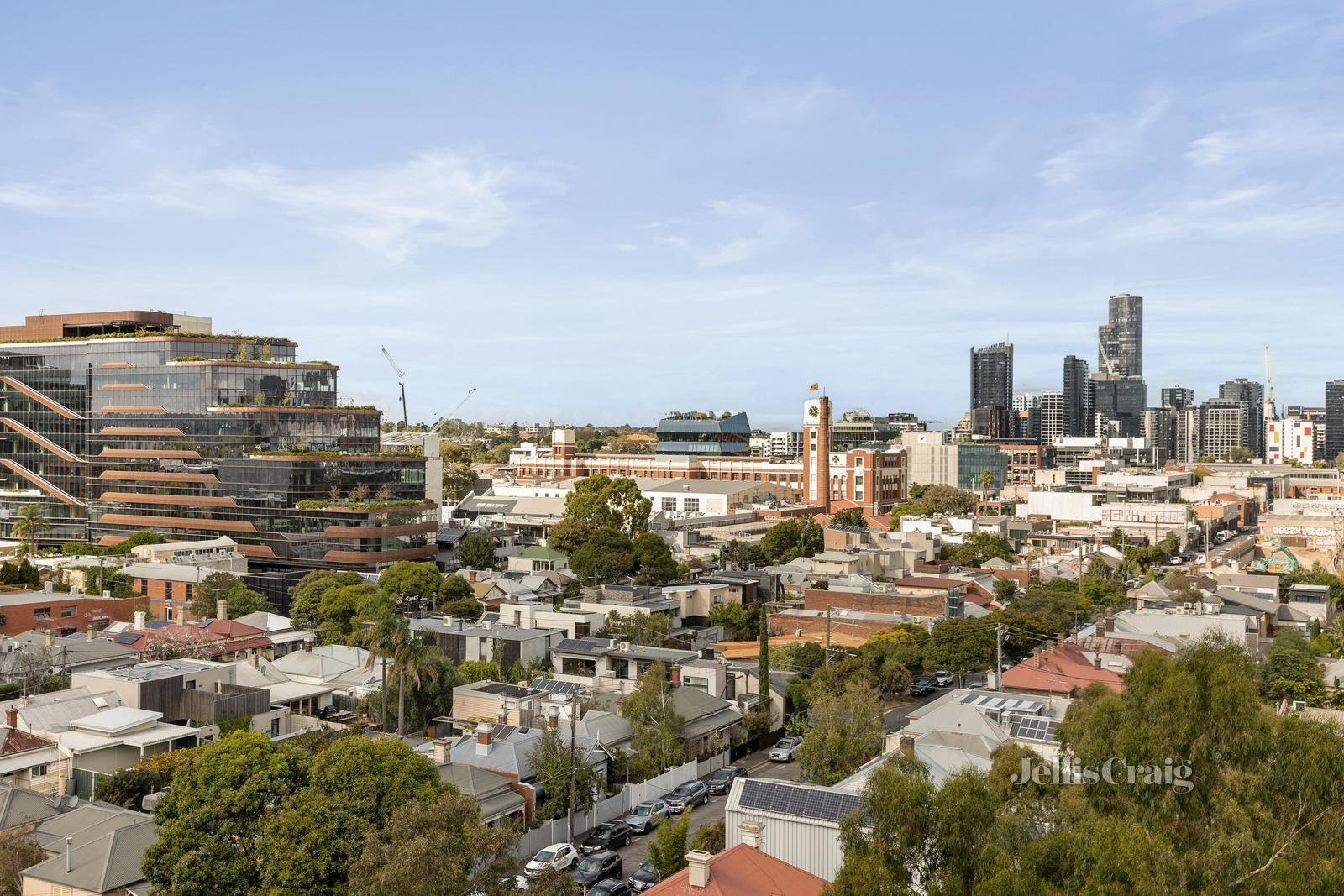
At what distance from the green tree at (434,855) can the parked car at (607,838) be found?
9.49 metres

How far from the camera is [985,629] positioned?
57938 millimetres

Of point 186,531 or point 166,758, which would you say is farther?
point 186,531

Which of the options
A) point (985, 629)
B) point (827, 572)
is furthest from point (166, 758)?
point (827, 572)

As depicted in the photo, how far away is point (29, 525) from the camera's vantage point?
94312mm

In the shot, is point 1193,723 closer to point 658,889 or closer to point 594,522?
point 658,889

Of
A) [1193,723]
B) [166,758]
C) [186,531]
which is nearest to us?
[1193,723]

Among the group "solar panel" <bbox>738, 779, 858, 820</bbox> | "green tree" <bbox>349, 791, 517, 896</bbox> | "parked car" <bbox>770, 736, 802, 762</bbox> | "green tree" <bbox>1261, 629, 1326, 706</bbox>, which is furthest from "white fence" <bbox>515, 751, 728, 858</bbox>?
"green tree" <bbox>1261, 629, 1326, 706</bbox>

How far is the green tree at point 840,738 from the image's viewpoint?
119 feet

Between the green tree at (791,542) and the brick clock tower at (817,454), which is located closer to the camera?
the green tree at (791,542)

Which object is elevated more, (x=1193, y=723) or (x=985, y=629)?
(x=1193, y=723)

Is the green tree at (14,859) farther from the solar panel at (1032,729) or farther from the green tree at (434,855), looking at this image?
the solar panel at (1032,729)

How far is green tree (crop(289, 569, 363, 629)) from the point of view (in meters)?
66.2

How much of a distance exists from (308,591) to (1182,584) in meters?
56.7

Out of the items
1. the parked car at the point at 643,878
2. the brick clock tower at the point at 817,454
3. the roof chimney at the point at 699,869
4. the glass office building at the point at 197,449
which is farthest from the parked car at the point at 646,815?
the brick clock tower at the point at 817,454
